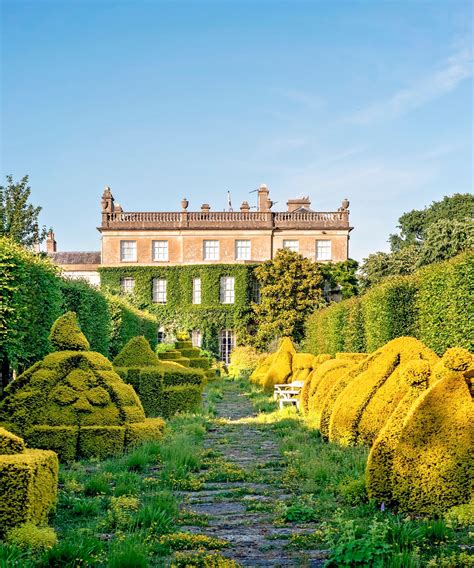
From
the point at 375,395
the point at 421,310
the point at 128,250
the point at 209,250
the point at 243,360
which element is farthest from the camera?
the point at 128,250

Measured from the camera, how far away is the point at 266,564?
5.08 m

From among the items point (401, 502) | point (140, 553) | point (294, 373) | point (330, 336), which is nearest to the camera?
point (140, 553)

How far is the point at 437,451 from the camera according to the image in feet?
21.2

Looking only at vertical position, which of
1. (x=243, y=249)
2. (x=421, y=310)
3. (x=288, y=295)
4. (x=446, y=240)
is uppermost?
(x=243, y=249)

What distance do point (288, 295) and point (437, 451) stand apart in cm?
3531

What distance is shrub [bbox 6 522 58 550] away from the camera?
535 cm

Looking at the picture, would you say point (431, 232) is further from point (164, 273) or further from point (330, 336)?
point (164, 273)

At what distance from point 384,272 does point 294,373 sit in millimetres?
22961

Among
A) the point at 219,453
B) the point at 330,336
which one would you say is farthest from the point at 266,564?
the point at 330,336

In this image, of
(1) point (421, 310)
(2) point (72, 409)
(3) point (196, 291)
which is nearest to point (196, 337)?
(3) point (196, 291)

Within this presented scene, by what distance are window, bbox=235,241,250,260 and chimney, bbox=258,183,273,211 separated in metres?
2.91

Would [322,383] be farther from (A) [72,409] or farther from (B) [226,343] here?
(B) [226,343]

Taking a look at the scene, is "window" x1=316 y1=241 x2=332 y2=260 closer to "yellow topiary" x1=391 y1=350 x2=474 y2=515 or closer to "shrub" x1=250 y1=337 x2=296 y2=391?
"shrub" x1=250 y1=337 x2=296 y2=391

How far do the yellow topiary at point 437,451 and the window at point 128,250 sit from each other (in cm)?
4053
